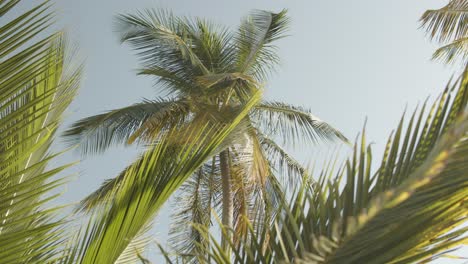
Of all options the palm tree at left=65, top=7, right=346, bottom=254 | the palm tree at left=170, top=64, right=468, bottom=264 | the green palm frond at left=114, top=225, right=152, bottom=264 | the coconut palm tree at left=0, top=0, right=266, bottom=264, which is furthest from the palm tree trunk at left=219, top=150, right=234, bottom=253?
the palm tree at left=170, top=64, right=468, bottom=264

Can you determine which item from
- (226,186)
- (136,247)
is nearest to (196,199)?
(226,186)

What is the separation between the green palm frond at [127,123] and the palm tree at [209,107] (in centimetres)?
2

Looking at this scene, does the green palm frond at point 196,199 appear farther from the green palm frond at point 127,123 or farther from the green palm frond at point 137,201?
the green palm frond at point 137,201

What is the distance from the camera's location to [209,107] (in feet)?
28.2

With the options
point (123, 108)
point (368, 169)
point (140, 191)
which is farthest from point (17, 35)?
point (123, 108)

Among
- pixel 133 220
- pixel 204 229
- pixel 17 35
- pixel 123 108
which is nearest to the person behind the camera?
pixel 204 229

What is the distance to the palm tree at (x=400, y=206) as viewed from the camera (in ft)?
2.40

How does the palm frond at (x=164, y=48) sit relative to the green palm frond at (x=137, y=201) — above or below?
above

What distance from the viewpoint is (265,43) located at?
10.9 meters

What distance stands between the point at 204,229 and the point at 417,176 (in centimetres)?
59

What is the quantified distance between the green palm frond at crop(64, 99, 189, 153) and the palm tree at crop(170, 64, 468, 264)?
8611 mm

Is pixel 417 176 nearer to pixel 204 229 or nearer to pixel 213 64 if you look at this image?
pixel 204 229

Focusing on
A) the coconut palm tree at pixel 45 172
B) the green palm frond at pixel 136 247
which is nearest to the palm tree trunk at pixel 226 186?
the green palm frond at pixel 136 247

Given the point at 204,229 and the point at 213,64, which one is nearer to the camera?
the point at 204,229
